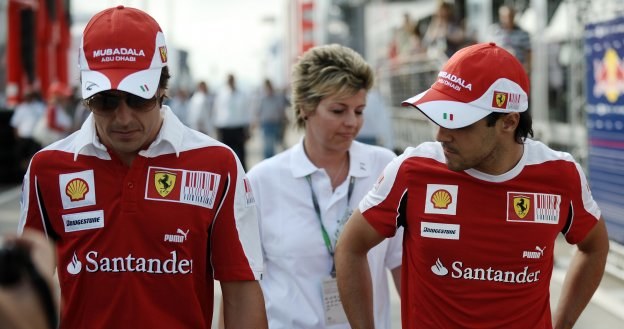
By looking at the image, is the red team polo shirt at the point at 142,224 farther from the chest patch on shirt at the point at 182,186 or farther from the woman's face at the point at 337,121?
the woman's face at the point at 337,121

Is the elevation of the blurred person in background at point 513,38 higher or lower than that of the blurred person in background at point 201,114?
higher

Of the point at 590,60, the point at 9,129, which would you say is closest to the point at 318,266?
the point at 590,60

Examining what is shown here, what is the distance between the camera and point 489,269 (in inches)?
120

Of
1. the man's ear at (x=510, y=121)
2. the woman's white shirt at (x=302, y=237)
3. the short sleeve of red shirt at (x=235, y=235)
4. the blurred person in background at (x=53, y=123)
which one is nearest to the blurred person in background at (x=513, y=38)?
the woman's white shirt at (x=302, y=237)

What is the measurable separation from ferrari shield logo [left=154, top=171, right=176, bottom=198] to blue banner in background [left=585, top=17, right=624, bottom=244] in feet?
19.0

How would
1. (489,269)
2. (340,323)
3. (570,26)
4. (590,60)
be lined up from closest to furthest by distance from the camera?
(489,269) → (340,323) → (590,60) → (570,26)

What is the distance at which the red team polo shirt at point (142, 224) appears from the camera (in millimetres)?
2744

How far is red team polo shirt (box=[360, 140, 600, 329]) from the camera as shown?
10.0 ft

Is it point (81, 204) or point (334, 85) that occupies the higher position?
point (334, 85)

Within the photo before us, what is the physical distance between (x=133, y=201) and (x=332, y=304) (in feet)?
3.72

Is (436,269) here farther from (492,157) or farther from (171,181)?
(171,181)

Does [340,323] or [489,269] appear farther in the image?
[340,323]

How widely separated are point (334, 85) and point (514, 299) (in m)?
1.24

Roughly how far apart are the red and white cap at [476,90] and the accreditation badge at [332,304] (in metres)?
0.88
